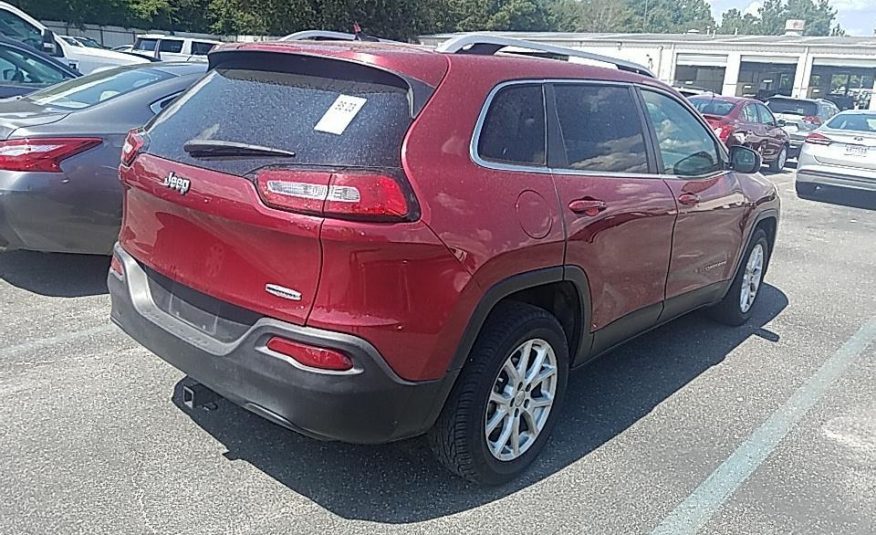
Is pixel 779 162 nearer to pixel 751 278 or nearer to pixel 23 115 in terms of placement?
pixel 751 278

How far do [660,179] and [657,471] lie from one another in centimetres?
153

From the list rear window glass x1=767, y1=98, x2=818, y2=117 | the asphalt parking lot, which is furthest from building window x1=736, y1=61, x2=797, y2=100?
the asphalt parking lot

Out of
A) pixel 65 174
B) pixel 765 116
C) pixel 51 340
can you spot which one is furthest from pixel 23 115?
pixel 765 116

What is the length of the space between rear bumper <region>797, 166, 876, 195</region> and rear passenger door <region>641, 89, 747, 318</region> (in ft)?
25.2

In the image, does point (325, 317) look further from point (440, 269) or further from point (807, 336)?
point (807, 336)

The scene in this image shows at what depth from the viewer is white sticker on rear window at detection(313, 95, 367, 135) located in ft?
8.63

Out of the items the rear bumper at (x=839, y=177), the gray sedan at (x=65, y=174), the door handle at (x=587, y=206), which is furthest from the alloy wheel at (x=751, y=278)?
the rear bumper at (x=839, y=177)

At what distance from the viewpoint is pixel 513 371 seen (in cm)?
312

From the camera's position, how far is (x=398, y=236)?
A: 8.17 feet

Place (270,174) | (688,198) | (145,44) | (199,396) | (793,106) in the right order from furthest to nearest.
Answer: (145,44)
(793,106)
(688,198)
(199,396)
(270,174)

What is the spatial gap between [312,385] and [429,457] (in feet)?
3.26

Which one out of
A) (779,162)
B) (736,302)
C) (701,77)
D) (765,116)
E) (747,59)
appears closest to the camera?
(736,302)

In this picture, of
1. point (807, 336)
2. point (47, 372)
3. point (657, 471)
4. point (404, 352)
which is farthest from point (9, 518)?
point (807, 336)

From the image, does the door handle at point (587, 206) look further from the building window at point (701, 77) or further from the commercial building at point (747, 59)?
the building window at point (701, 77)
